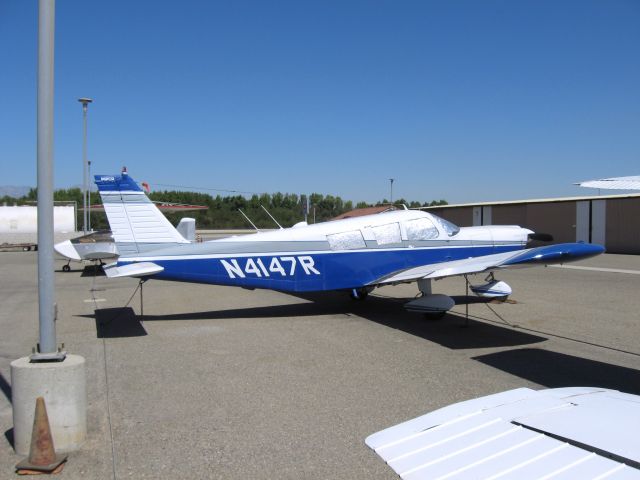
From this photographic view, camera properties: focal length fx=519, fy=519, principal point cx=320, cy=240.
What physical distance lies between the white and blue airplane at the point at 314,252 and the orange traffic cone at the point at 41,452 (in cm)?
454

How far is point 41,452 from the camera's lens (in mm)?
3600

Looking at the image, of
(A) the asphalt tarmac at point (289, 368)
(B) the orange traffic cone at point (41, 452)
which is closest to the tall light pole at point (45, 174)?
(B) the orange traffic cone at point (41, 452)

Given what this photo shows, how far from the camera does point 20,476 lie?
139 inches

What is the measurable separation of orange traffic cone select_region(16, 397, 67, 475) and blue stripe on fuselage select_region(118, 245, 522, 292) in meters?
5.09

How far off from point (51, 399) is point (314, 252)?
20.1 ft

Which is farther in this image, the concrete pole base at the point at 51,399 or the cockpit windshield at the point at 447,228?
the cockpit windshield at the point at 447,228

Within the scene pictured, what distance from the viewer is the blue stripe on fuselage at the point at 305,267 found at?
29.4 ft

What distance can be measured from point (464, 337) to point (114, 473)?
→ 228 inches

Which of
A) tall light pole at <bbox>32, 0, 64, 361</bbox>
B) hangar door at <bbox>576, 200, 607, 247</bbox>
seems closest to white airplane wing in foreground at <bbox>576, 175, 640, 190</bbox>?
tall light pole at <bbox>32, 0, 64, 361</bbox>

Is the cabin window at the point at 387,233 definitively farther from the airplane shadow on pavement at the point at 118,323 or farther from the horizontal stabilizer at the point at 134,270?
the airplane shadow on pavement at the point at 118,323

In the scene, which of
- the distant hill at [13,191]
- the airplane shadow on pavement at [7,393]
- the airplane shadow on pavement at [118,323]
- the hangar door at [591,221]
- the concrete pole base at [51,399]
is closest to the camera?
the concrete pole base at [51,399]

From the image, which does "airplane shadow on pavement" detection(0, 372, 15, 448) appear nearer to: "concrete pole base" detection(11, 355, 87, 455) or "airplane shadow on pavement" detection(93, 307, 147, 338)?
"concrete pole base" detection(11, 355, 87, 455)

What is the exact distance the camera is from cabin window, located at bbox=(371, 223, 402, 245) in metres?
9.99

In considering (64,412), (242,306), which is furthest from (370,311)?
(64,412)
